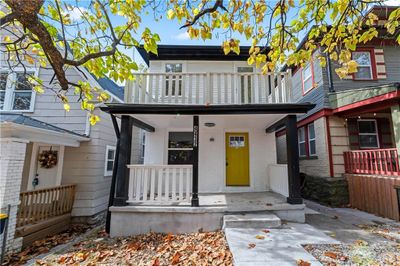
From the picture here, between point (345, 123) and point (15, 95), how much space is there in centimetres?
1224

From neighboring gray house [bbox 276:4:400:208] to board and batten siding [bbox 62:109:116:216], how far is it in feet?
27.4

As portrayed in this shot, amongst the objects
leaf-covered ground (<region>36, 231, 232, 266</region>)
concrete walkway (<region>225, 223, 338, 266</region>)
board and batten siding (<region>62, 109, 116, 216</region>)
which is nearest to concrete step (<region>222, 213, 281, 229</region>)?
concrete walkway (<region>225, 223, 338, 266</region>)

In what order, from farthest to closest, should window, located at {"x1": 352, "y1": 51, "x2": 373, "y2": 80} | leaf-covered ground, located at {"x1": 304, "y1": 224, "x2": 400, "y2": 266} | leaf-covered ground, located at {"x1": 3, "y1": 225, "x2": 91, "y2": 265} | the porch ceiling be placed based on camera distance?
window, located at {"x1": 352, "y1": 51, "x2": 373, "y2": 80}
the porch ceiling
leaf-covered ground, located at {"x1": 3, "y1": 225, "x2": 91, "y2": 265}
leaf-covered ground, located at {"x1": 304, "y1": 224, "x2": 400, "y2": 266}

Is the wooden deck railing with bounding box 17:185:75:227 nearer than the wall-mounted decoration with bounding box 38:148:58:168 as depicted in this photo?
Yes

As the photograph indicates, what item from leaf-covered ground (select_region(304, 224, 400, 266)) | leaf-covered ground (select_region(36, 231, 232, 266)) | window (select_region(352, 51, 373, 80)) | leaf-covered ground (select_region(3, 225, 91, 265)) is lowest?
leaf-covered ground (select_region(3, 225, 91, 265))

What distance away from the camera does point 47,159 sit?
263 inches

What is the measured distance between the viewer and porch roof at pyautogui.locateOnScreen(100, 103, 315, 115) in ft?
17.6

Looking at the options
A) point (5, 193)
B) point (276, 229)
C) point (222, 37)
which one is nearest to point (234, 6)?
point (222, 37)

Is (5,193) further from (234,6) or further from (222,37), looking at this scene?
(234,6)

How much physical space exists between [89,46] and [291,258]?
19.4 ft

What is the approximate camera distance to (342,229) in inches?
179

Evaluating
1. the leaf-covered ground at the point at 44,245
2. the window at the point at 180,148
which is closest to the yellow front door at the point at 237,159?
the window at the point at 180,148

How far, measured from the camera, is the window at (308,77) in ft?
29.3

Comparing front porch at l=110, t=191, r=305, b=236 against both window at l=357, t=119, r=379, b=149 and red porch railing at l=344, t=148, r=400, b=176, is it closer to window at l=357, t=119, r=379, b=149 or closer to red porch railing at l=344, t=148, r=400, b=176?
red porch railing at l=344, t=148, r=400, b=176
